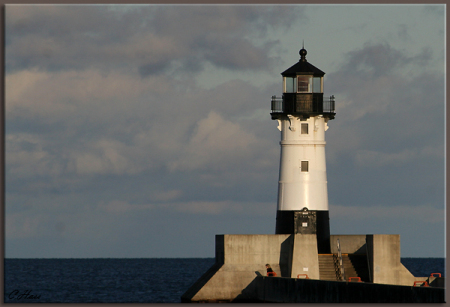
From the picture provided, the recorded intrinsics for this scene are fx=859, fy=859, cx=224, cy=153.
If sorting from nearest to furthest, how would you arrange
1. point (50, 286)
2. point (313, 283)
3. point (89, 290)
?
1. point (313, 283)
2. point (89, 290)
3. point (50, 286)

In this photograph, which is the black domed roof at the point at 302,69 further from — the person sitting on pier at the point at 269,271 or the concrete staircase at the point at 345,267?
the person sitting on pier at the point at 269,271

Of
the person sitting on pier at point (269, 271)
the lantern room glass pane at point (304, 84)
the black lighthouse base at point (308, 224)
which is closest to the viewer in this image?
the person sitting on pier at point (269, 271)

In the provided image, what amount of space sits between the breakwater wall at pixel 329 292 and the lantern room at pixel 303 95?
27.3 ft

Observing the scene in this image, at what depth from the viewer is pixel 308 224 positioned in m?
40.4

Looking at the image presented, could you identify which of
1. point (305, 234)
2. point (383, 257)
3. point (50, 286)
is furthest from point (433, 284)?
point (50, 286)

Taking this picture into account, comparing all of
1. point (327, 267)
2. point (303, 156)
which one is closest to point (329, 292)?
point (327, 267)

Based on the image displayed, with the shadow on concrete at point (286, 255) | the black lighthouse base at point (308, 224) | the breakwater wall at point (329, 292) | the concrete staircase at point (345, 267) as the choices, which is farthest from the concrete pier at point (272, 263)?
the black lighthouse base at point (308, 224)

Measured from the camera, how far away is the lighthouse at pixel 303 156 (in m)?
40.6

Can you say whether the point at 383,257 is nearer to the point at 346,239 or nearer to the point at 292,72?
the point at 346,239

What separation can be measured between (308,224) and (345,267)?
2.62 meters

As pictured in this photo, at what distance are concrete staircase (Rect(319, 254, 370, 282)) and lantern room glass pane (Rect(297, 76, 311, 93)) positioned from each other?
7929 millimetres

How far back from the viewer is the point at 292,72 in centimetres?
4141

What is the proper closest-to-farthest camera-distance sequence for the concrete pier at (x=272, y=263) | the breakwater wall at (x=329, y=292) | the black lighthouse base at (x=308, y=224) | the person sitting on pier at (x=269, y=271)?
the breakwater wall at (x=329, y=292) → the concrete pier at (x=272, y=263) → the person sitting on pier at (x=269, y=271) → the black lighthouse base at (x=308, y=224)

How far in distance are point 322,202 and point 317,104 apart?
4.71 metres
